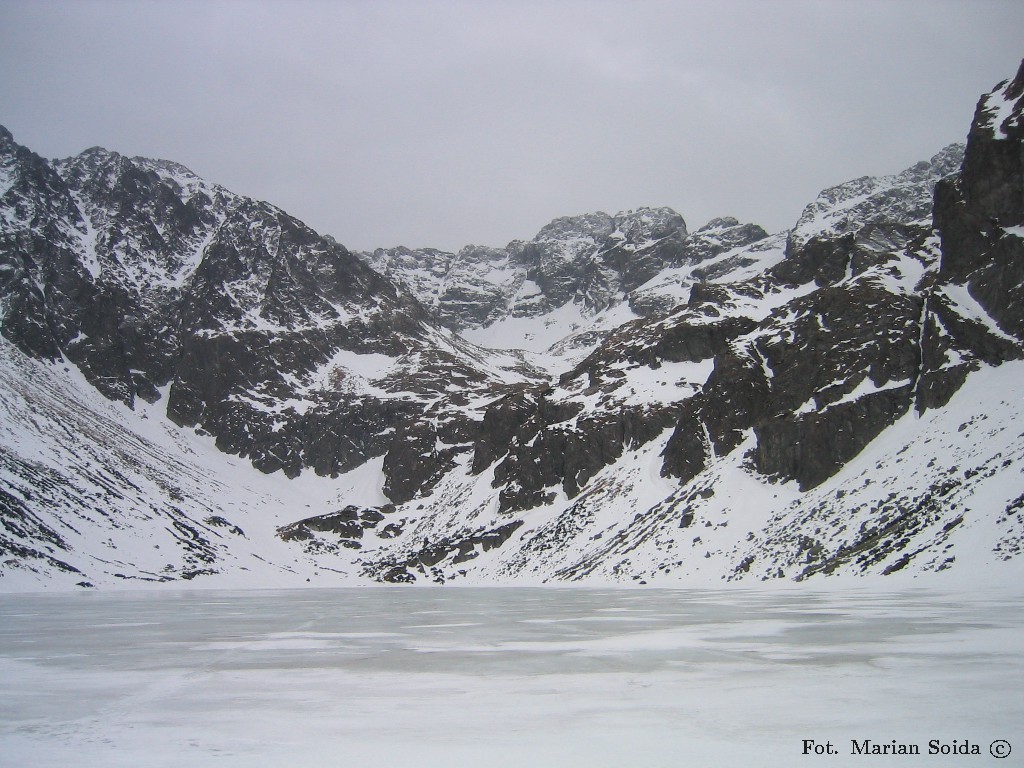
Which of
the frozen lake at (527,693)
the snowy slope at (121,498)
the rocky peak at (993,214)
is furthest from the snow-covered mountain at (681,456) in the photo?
the frozen lake at (527,693)

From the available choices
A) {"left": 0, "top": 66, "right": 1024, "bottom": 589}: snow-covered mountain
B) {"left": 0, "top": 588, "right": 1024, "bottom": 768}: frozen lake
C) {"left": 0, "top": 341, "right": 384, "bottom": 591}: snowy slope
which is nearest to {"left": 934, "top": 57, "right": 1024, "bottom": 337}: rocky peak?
{"left": 0, "top": 66, "right": 1024, "bottom": 589}: snow-covered mountain

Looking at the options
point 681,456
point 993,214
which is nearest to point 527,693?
point 993,214

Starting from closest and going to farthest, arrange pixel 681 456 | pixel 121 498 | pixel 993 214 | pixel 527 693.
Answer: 1. pixel 527 693
2. pixel 993 214
3. pixel 681 456
4. pixel 121 498

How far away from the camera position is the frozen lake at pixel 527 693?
10.3 metres

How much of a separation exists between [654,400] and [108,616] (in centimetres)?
9091

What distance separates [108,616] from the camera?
38281 mm

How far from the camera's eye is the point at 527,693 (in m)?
14.3

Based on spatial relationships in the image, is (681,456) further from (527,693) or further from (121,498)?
(121,498)

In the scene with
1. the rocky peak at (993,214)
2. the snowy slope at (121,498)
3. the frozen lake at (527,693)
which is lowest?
the snowy slope at (121,498)

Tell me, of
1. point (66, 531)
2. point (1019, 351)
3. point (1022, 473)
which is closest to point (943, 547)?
point (1022, 473)

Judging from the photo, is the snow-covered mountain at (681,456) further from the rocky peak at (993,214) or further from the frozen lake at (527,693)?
the frozen lake at (527,693)

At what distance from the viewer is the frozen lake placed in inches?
406

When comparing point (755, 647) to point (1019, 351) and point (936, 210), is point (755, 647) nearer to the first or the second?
point (1019, 351)

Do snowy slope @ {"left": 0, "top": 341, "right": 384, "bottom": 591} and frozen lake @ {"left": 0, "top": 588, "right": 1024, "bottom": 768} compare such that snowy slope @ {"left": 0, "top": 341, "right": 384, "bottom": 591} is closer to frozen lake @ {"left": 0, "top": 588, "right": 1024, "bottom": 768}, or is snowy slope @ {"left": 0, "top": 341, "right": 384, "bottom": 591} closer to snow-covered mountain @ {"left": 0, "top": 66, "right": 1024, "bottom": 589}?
snow-covered mountain @ {"left": 0, "top": 66, "right": 1024, "bottom": 589}
